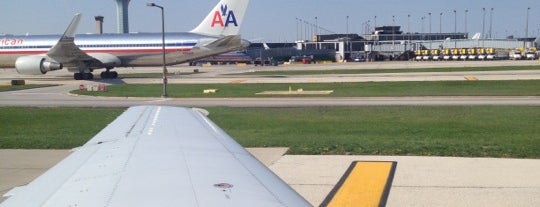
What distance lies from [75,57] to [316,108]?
2785 centimetres

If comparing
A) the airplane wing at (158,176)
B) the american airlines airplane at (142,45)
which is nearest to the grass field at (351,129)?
the airplane wing at (158,176)

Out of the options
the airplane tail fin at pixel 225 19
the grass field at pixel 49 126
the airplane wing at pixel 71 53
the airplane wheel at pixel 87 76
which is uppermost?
the airplane tail fin at pixel 225 19

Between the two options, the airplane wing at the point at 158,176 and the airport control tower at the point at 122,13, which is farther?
the airport control tower at the point at 122,13

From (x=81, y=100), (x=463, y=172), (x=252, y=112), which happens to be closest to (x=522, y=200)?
(x=463, y=172)

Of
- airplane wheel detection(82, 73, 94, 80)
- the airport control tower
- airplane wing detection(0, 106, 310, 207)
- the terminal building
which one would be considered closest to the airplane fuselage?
airplane wheel detection(82, 73, 94, 80)

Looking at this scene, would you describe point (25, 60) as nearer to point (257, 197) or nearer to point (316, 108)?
point (316, 108)

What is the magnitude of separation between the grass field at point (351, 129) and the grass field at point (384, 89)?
824cm

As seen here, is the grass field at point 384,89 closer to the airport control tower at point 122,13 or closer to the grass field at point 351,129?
the grass field at point 351,129

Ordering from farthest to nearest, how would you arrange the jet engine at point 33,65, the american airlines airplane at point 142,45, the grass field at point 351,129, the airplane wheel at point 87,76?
the airplane wheel at point 87,76 < the american airlines airplane at point 142,45 < the jet engine at point 33,65 < the grass field at point 351,129

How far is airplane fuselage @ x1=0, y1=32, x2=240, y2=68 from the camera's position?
49500 mm

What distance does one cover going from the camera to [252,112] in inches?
883

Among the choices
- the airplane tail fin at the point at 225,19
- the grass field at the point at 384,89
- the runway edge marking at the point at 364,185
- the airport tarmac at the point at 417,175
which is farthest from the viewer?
the airplane tail fin at the point at 225,19

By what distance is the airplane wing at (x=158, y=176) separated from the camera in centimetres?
301

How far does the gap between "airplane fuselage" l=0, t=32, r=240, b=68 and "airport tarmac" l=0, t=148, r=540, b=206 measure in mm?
37241
